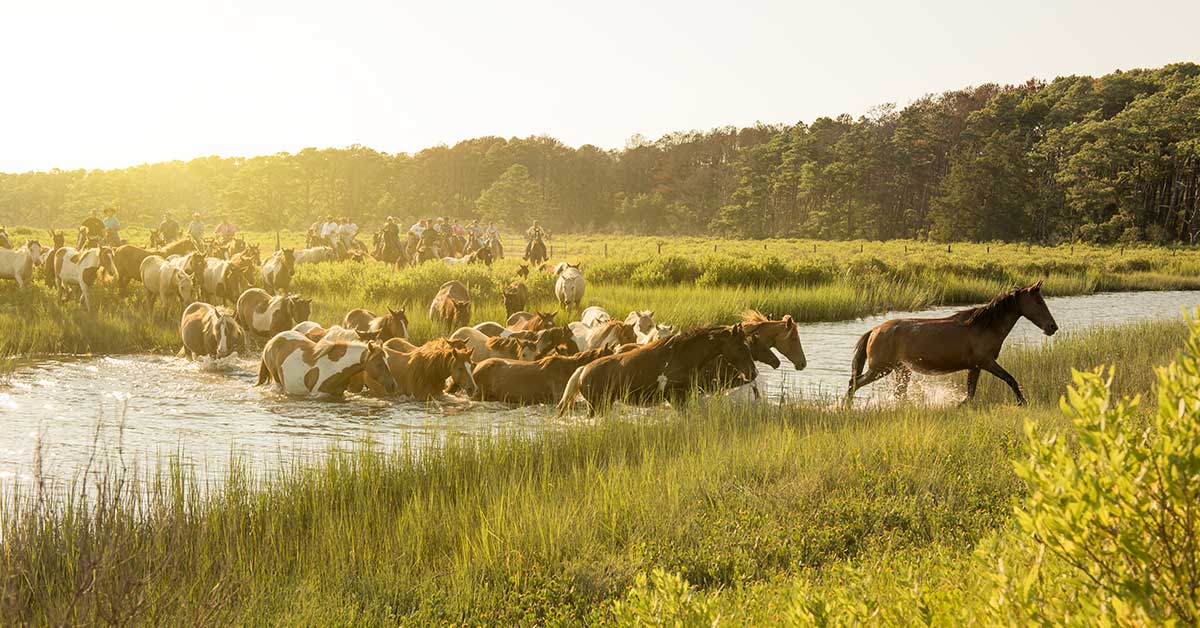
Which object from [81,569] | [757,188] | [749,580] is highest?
[757,188]

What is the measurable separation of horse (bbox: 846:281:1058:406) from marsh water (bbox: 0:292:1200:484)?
112 cm

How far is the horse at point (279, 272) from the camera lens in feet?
70.0

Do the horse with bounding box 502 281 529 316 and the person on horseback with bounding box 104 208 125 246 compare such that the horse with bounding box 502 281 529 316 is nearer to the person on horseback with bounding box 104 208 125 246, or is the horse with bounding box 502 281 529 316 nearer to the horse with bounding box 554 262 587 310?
the horse with bounding box 554 262 587 310

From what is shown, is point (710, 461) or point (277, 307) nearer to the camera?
point (710, 461)

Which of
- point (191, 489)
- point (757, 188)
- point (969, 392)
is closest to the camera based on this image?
point (191, 489)

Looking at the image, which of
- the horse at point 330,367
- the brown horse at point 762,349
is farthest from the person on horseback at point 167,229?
the brown horse at point 762,349

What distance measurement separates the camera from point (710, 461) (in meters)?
8.22

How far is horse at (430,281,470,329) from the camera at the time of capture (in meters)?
18.5

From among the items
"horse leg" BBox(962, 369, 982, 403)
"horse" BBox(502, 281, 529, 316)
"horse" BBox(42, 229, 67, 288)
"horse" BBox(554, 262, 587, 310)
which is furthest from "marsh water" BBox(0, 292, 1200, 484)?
"horse" BBox(42, 229, 67, 288)

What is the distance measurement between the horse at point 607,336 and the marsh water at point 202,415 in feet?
7.45

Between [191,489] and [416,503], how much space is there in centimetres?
163

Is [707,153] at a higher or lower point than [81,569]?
higher

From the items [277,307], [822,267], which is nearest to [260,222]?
[822,267]

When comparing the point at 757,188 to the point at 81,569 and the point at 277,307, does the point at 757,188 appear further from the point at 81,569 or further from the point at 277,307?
the point at 81,569
